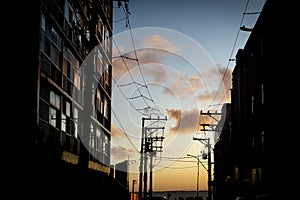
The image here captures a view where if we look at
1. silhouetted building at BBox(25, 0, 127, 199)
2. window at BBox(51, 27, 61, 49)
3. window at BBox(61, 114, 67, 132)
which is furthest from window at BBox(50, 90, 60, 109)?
window at BBox(51, 27, 61, 49)

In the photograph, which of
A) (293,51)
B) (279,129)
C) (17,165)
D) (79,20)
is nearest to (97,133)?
(79,20)

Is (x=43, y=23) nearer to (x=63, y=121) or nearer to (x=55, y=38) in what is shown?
(x=55, y=38)

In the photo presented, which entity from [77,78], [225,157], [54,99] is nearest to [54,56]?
[54,99]

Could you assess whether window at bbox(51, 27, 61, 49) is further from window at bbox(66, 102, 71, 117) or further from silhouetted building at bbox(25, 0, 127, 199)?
window at bbox(66, 102, 71, 117)

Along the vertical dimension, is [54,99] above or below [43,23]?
→ below

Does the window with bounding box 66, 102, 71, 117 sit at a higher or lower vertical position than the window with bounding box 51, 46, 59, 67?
lower

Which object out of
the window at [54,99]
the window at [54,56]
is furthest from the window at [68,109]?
the window at [54,56]

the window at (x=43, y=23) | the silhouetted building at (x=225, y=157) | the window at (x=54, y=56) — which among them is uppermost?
the window at (x=43, y=23)

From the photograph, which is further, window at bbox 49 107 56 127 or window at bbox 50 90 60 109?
window at bbox 50 90 60 109

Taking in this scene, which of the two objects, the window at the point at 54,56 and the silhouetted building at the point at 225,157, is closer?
the window at the point at 54,56

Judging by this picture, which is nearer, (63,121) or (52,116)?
(52,116)

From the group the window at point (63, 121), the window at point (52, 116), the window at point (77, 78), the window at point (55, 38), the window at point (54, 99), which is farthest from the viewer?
the window at point (77, 78)

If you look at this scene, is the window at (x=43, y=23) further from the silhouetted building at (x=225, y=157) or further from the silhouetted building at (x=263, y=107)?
the silhouetted building at (x=225, y=157)

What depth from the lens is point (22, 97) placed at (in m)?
25.1
